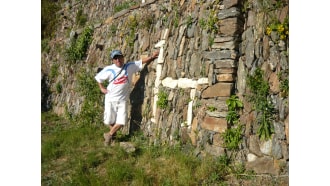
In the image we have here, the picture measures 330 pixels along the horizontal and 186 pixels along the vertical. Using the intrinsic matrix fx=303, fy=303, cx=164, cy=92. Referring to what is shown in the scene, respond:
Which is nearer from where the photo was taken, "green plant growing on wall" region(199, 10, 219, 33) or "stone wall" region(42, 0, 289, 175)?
"stone wall" region(42, 0, 289, 175)

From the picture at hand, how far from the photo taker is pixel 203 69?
223cm

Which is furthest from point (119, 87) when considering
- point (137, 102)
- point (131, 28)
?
point (131, 28)

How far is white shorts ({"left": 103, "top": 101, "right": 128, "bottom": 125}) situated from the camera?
283cm

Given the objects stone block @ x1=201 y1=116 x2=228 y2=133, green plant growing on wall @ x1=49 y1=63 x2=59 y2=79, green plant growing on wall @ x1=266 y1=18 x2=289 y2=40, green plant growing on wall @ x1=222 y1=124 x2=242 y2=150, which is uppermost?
green plant growing on wall @ x1=266 y1=18 x2=289 y2=40

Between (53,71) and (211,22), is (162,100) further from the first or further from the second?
(53,71)

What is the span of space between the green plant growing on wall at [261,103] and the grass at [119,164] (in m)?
0.32

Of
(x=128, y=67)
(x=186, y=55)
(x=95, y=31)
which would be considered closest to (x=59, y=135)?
(x=128, y=67)

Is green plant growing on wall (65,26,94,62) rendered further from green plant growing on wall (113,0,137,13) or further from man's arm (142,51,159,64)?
man's arm (142,51,159,64)

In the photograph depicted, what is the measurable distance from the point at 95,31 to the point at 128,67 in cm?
147

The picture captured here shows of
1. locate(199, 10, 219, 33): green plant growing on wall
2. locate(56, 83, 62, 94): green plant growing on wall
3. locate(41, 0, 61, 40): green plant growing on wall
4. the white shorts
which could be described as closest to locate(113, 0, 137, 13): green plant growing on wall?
locate(41, 0, 61, 40): green plant growing on wall

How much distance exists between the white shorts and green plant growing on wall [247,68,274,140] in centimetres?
130

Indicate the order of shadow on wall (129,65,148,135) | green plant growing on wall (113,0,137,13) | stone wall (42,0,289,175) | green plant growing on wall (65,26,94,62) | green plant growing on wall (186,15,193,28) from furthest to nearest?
green plant growing on wall (65,26,94,62), green plant growing on wall (113,0,137,13), shadow on wall (129,65,148,135), green plant growing on wall (186,15,193,28), stone wall (42,0,289,175)

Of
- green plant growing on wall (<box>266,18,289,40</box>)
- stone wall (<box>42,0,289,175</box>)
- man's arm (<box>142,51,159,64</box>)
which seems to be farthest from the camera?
man's arm (<box>142,51,159,64</box>)

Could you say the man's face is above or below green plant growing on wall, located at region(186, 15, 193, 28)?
below
